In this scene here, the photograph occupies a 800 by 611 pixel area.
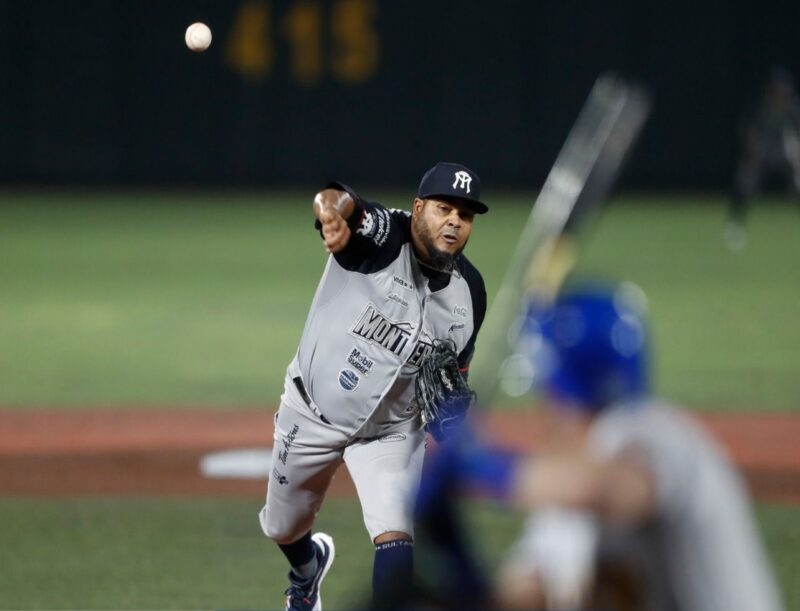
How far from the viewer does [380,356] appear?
6.29m

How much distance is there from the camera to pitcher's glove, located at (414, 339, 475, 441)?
6.16 m

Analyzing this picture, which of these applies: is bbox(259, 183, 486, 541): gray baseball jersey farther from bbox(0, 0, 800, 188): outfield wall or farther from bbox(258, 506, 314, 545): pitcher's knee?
bbox(0, 0, 800, 188): outfield wall

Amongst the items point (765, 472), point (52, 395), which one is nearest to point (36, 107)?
point (52, 395)

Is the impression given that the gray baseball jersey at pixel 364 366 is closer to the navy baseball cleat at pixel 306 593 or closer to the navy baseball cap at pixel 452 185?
the navy baseball cap at pixel 452 185

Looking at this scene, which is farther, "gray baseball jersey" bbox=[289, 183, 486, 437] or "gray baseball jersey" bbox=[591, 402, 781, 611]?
"gray baseball jersey" bbox=[289, 183, 486, 437]

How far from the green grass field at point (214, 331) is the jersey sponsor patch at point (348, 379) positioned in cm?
121

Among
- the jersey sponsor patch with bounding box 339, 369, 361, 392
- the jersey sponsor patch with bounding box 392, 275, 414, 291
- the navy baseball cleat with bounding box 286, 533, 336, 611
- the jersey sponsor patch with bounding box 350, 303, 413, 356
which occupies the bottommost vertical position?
the navy baseball cleat with bounding box 286, 533, 336, 611

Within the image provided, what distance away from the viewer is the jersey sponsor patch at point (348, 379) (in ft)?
20.6

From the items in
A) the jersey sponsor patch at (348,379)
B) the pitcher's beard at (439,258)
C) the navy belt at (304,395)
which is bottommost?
the navy belt at (304,395)

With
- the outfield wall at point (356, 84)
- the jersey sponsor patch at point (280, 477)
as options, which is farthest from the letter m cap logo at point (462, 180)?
the outfield wall at point (356, 84)

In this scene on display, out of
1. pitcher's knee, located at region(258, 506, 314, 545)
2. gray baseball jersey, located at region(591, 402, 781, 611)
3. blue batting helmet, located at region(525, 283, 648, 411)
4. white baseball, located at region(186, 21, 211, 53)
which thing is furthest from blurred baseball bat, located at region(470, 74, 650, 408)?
white baseball, located at region(186, 21, 211, 53)

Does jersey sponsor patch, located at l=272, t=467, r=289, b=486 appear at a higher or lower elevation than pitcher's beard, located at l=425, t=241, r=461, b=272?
lower

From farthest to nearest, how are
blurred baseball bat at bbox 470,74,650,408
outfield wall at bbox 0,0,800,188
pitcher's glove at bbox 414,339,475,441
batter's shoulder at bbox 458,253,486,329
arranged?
1. outfield wall at bbox 0,0,800,188
2. batter's shoulder at bbox 458,253,486,329
3. pitcher's glove at bbox 414,339,475,441
4. blurred baseball bat at bbox 470,74,650,408

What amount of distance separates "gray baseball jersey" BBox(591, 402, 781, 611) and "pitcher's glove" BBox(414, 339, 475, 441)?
3.05 meters
